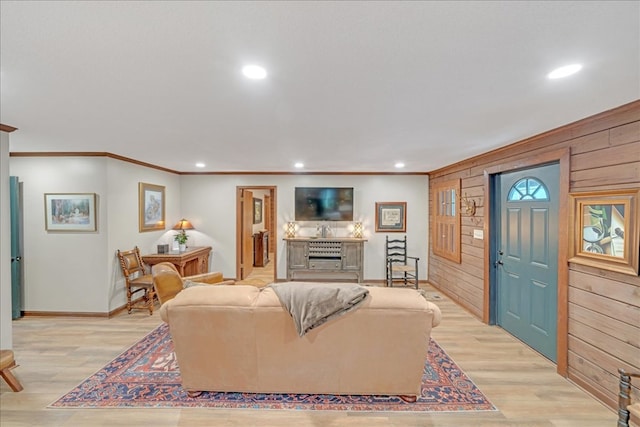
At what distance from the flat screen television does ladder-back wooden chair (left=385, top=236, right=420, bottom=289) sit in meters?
1.03

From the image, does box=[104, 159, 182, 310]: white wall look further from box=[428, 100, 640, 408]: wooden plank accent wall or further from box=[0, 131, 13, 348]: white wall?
box=[428, 100, 640, 408]: wooden plank accent wall

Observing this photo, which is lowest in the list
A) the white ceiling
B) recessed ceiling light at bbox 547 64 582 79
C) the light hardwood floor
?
the light hardwood floor

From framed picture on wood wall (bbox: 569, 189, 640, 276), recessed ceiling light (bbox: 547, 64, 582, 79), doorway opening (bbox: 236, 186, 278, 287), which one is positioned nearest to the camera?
recessed ceiling light (bbox: 547, 64, 582, 79)

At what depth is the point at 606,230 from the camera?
241cm

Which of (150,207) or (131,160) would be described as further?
(150,207)

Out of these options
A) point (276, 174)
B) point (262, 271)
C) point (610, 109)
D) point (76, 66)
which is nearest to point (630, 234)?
point (610, 109)

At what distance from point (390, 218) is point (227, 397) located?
15.3ft

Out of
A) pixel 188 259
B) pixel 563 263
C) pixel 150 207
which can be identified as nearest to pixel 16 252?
pixel 150 207

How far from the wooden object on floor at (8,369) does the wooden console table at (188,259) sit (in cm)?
245

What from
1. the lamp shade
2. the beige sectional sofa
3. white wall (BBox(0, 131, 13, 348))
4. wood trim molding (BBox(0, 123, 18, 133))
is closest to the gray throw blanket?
the beige sectional sofa

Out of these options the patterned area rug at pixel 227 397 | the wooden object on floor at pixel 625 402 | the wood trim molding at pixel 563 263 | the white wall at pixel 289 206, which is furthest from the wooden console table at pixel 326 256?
the wooden object on floor at pixel 625 402

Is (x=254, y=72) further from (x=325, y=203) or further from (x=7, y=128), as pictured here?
(x=325, y=203)

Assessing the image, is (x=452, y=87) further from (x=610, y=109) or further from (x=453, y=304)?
(x=453, y=304)

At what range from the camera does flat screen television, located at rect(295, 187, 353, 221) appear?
6281mm
